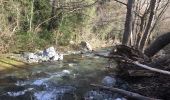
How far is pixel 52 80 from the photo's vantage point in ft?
45.8

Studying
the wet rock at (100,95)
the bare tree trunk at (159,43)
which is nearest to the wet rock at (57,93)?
the wet rock at (100,95)

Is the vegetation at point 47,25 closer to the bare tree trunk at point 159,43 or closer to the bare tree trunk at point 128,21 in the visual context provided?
the bare tree trunk at point 128,21

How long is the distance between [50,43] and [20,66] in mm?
7737

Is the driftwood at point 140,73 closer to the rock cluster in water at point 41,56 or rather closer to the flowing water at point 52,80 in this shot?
the flowing water at point 52,80

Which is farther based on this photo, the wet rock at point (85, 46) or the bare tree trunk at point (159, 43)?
the wet rock at point (85, 46)

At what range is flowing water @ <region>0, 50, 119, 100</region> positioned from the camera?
11516 mm

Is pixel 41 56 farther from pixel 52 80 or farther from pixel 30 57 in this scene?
pixel 52 80

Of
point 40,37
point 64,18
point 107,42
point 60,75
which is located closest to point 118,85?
point 60,75

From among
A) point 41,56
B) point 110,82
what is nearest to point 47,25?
point 41,56

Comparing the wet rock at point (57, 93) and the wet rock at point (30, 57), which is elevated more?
the wet rock at point (30, 57)

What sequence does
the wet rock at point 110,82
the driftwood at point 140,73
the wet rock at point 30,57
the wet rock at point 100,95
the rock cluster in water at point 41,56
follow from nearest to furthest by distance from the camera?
the driftwood at point 140,73
the wet rock at point 100,95
the wet rock at point 110,82
the wet rock at point 30,57
the rock cluster in water at point 41,56

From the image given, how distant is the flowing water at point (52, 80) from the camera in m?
11.5

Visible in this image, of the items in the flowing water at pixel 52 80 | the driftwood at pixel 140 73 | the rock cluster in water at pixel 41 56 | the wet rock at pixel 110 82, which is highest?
the driftwood at pixel 140 73

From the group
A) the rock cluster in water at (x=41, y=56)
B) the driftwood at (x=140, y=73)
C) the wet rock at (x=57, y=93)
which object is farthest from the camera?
the rock cluster in water at (x=41, y=56)
